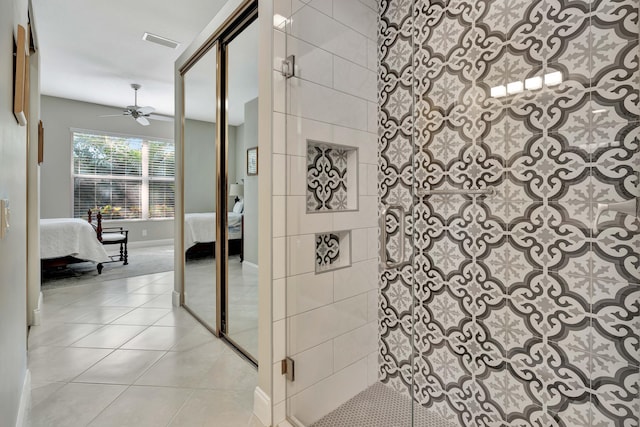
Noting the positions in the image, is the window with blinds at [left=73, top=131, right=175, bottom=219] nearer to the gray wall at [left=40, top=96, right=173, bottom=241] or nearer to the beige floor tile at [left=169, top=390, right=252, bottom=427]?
the gray wall at [left=40, top=96, right=173, bottom=241]

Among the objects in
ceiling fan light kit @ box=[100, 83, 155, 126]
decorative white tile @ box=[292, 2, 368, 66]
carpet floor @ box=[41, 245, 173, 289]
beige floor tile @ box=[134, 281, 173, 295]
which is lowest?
beige floor tile @ box=[134, 281, 173, 295]

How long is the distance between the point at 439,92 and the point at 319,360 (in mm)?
1495

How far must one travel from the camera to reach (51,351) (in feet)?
7.47

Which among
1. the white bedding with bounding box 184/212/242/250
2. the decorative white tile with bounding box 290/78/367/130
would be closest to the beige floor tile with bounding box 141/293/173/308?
the white bedding with bounding box 184/212/242/250

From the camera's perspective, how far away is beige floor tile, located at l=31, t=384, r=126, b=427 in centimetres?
157

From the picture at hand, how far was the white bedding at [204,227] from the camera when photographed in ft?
7.97

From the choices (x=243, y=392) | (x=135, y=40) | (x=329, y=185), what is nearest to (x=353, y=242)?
(x=329, y=185)

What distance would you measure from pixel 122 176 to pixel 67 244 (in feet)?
8.78

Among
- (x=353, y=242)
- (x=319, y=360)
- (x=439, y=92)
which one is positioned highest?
(x=439, y=92)

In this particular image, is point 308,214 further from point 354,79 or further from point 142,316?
point 142,316

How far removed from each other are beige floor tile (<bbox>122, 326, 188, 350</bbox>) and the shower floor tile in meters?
1.44

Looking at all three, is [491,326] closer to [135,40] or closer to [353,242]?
[353,242]

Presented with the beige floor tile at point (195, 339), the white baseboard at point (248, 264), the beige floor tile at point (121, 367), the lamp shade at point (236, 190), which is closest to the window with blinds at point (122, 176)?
the beige floor tile at point (195, 339)

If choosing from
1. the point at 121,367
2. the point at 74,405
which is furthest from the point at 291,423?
the point at 121,367
